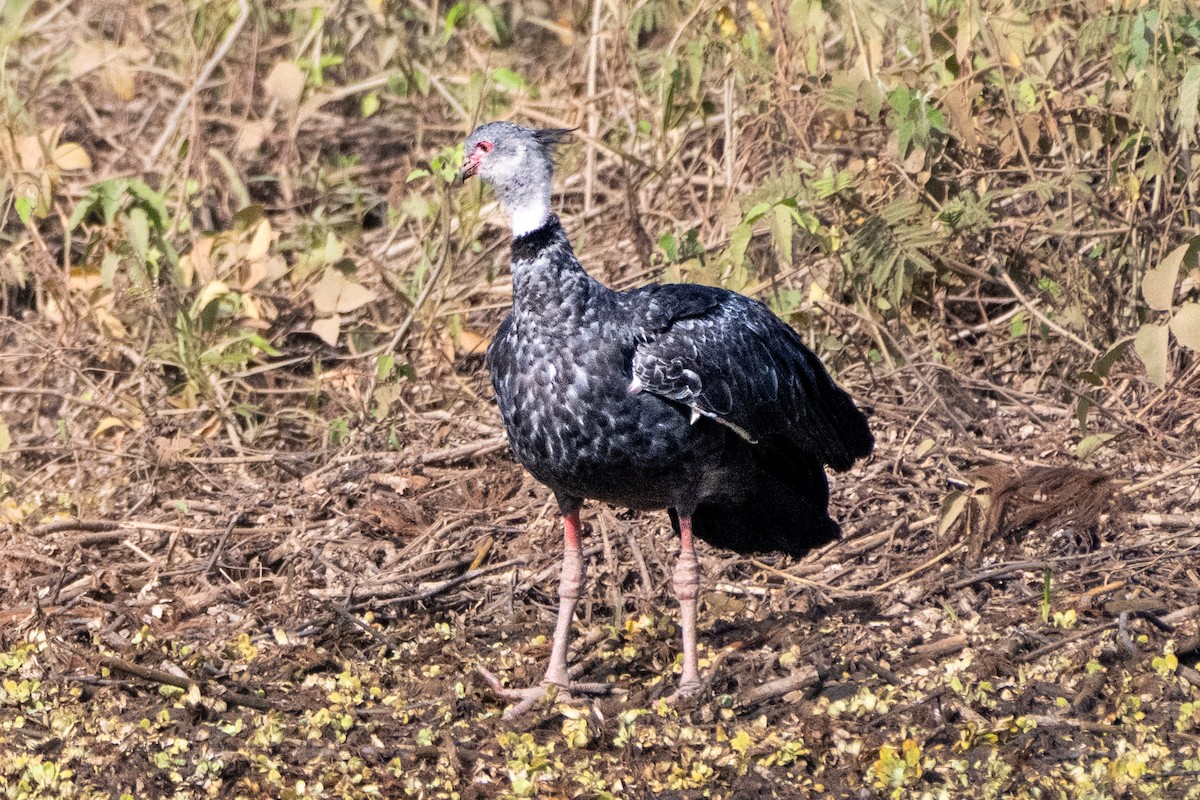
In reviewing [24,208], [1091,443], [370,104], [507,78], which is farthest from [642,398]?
[370,104]

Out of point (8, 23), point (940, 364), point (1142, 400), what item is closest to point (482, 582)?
point (940, 364)

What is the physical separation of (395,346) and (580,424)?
7.10 ft

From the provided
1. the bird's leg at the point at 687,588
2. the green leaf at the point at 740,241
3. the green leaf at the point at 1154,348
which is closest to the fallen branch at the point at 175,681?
the bird's leg at the point at 687,588

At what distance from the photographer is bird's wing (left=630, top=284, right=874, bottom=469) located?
3797 mm

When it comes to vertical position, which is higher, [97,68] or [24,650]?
[97,68]

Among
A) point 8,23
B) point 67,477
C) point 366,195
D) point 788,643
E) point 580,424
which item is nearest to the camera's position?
point 580,424

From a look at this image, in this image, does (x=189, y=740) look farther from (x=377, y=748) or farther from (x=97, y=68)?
(x=97, y=68)

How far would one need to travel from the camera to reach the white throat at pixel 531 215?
3.87 m

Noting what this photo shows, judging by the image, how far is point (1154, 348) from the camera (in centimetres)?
409

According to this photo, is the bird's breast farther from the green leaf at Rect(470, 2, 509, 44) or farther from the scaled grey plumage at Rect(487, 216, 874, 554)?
the green leaf at Rect(470, 2, 509, 44)

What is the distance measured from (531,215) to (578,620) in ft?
4.23

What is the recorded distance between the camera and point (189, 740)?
3785 mm

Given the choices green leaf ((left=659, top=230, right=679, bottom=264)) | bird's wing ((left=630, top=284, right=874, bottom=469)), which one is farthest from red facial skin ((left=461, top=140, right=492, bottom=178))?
green leaf ((left=659, top=230, right=679, bottom=264))

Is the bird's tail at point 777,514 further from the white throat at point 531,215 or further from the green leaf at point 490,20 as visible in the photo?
the green leaf at point 490,20
